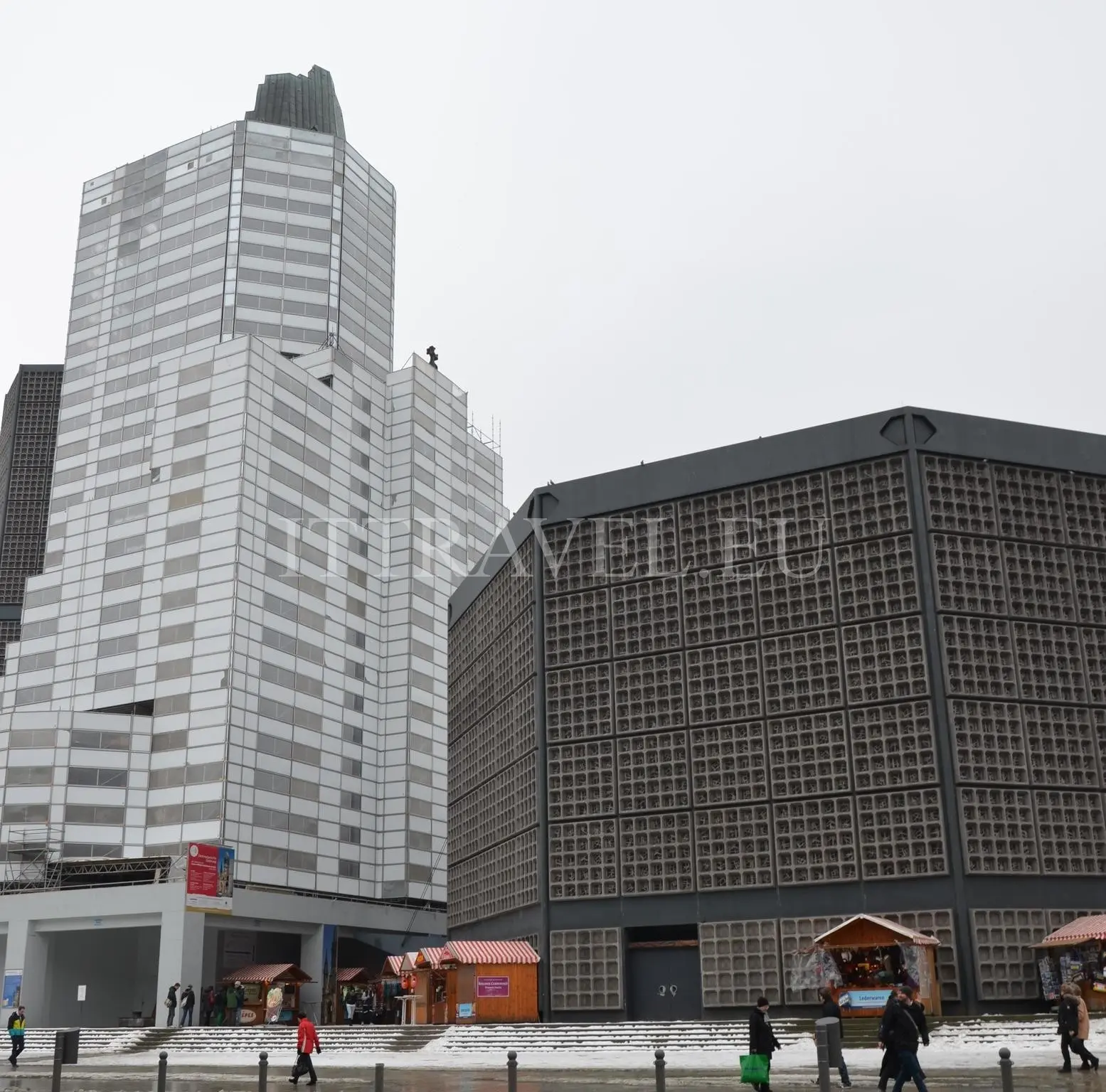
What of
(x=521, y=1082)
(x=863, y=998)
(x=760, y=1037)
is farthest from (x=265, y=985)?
(x=760, y=1037)

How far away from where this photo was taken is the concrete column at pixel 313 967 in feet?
236

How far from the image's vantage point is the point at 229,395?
79.2m

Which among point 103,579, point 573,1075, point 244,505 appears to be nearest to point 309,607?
point 244,505

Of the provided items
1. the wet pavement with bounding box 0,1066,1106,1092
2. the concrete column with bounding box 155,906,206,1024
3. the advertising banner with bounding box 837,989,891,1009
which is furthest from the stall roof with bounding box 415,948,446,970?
the concrete column with bounding box 155,906,206,1024

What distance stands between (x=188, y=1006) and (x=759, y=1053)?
41760 mm

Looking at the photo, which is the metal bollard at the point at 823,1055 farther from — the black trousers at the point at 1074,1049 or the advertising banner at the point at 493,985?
the advertising banner at the point at 493,985

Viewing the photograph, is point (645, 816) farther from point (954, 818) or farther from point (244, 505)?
point (244, 505)

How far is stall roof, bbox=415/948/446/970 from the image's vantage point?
4322 cm

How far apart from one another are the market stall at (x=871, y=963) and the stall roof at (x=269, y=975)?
37473 mm

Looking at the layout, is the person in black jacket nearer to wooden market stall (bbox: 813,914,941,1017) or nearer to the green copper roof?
wooden market stall (bbox: 813,914,941,1017)

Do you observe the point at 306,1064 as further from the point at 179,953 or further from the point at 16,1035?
the point at 179,953

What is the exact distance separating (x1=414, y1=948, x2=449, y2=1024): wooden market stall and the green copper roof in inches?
2997

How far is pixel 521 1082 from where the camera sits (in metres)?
26.4

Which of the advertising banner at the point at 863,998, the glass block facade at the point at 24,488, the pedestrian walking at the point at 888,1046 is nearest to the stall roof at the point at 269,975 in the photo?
the advertising banner at the point at 863,998
